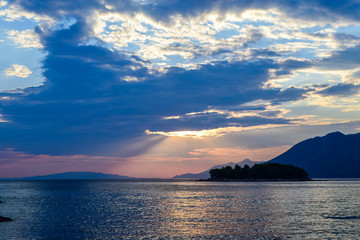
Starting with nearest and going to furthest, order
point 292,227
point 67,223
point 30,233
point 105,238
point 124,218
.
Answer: point 105,238 < point 30,233 < point 292,227 < point 67,223 < point 124,218

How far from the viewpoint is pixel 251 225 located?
2157 inches

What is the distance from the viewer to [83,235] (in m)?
47.5

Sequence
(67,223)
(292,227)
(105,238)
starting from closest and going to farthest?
1. (105,238)
2. (292,227)
3. (67,223)

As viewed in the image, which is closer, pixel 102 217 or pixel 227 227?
pixel 227 227

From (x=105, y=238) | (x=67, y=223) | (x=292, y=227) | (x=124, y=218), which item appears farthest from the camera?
(x=124, y=218)

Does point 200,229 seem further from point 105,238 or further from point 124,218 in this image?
point 124,218

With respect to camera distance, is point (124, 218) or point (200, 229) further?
point (124, 218)

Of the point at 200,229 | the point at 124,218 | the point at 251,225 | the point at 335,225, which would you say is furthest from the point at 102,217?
the point at 335,225

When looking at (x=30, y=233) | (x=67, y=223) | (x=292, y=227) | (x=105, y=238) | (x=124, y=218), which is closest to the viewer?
(x=105, y=238)

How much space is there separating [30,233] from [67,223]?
11.1 metres

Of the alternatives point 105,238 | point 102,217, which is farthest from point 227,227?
point 102,217

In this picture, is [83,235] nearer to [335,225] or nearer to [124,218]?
[124,218]

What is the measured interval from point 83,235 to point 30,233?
8.38 m

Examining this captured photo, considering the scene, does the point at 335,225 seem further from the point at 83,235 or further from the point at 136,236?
the point at 83,235
